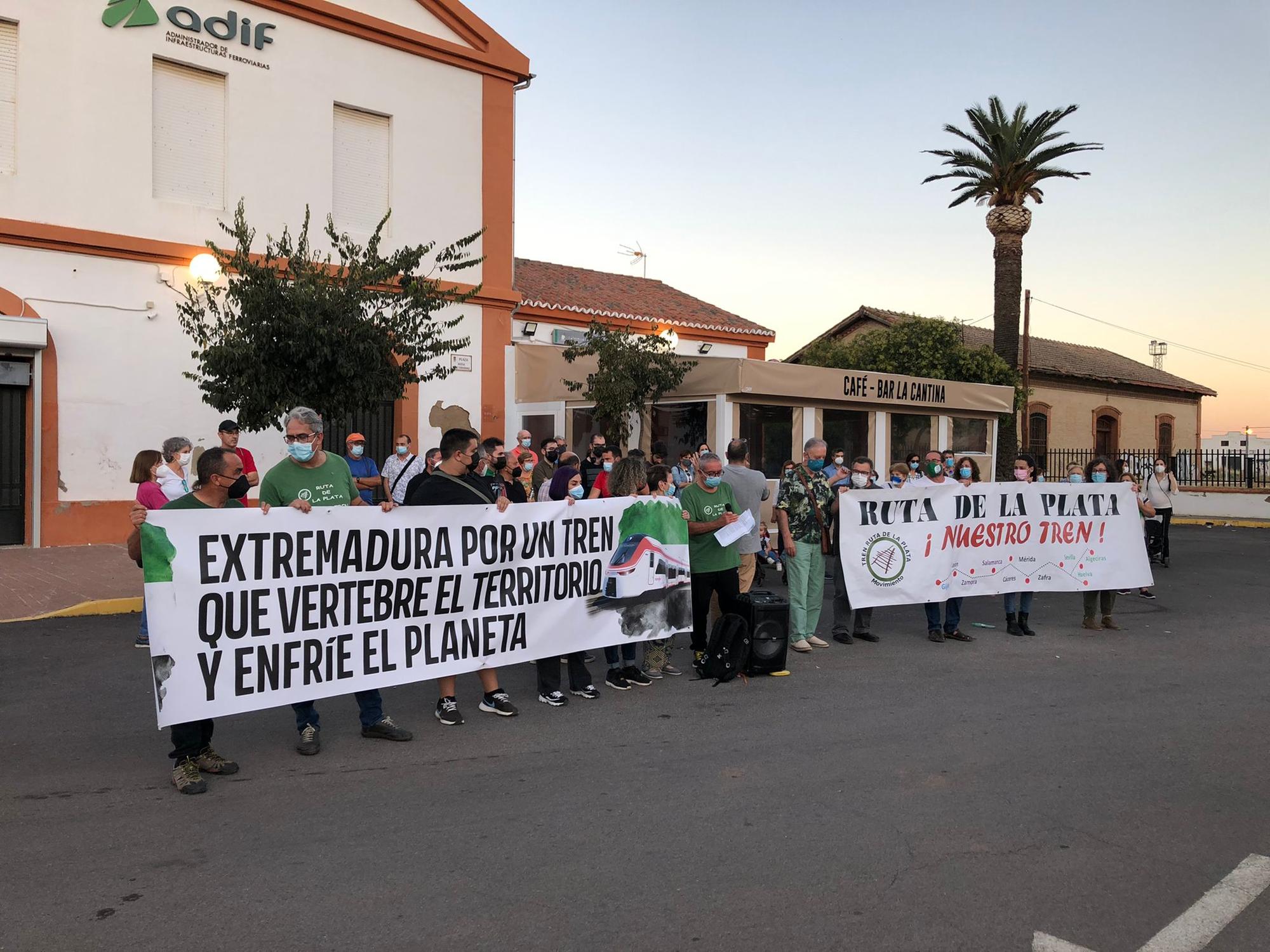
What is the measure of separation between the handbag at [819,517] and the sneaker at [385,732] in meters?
4.30

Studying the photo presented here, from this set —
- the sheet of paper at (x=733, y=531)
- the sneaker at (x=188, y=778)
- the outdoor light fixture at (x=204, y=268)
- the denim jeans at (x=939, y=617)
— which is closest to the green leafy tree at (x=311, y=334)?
the outdoor light fixture at (x=204, y=268)

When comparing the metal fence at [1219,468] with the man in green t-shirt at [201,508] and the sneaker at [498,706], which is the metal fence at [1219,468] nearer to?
the sneaker at [498,706]

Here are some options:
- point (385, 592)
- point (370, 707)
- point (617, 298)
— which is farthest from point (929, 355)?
point (370, 707)

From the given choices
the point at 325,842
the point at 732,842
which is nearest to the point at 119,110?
the point at 325,842

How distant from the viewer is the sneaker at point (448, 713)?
20.8 feet

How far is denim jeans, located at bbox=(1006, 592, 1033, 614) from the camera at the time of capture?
32.6ft

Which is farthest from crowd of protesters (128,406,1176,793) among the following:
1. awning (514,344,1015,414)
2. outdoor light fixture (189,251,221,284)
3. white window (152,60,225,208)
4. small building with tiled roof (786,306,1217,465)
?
small building with tiled roof (786,306,1217,465)

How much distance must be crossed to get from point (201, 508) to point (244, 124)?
12236mm

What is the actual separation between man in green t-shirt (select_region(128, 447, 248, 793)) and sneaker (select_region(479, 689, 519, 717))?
1.73 meters

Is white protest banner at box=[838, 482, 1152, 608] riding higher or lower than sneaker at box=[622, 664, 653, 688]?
higher

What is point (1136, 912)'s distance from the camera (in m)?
3.74

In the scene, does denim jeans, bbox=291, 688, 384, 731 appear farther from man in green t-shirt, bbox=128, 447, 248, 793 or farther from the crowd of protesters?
man in green t-shirt, bbox=128, 447, 248, 793

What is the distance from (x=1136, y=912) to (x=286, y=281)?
430 inches

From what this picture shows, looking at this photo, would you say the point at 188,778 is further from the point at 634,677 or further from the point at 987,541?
the point at 987,541
